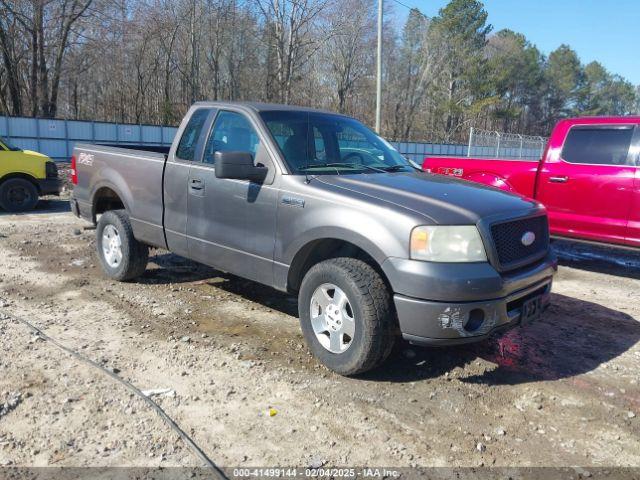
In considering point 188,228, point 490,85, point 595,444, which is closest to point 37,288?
point 188,228

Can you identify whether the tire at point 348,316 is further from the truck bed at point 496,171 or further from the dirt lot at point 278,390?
the truck bed at point 496,171

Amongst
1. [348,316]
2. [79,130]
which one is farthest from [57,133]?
[348,316]

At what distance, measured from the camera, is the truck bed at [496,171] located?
24.2 ft

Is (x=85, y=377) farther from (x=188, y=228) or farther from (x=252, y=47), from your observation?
(x=252, y=47)

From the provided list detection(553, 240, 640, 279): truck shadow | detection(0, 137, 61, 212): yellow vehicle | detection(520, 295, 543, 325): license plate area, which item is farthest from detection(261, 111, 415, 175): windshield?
detection(0, 137, 61, 212): yellow vehicle

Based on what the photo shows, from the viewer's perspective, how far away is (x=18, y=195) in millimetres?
10828

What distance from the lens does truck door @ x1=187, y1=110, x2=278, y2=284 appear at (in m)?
4.27

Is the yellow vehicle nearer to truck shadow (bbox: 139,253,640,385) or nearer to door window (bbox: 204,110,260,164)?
truck shadow (bbox: 139,253,640,385)

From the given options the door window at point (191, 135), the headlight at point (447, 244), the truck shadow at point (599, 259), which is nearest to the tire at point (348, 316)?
the headlight at point (447, 244)

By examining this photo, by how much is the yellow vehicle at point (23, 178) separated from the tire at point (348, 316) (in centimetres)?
904

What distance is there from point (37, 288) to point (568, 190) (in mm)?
6507

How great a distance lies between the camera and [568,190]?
6977 millimetres

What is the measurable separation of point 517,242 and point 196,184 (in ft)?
9.06

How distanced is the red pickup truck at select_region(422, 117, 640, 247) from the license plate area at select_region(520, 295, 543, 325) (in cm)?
338
